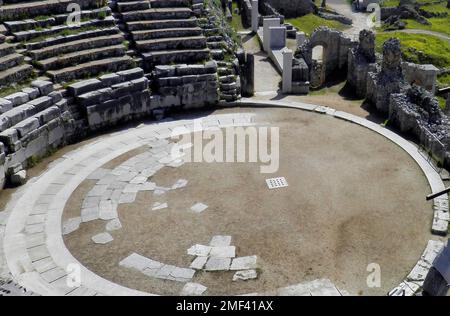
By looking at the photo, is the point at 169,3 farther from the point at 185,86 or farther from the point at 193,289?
the point at 193,289

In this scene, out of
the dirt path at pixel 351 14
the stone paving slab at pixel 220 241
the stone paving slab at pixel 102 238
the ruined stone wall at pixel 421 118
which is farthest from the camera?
the dirt path at pixel 351 14

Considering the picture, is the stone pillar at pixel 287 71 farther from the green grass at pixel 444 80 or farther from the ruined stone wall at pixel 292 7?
the ruined stone wall at pixel 292 7

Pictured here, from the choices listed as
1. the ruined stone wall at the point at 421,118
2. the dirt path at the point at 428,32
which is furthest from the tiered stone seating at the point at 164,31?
the dirt path at the point at 428,32

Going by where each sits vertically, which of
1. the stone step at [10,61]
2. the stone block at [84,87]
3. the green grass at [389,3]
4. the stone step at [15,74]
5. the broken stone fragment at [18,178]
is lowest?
the green grass at [389,3]

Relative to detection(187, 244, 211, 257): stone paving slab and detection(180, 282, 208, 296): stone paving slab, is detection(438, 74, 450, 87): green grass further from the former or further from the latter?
detection(180, 282, 208, 296): stone paving slab

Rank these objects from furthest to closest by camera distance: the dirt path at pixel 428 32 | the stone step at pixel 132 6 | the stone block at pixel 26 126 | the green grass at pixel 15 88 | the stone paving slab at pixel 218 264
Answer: the dirt path at pixel 428 32
the stone step at pixel 132 6
the green grass at pixel 15 88
the stone block at pixel 26 126
the stone paving slab at pixel 218 264

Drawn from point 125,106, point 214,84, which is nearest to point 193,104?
point 214,84

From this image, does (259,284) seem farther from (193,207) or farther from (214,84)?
(214,84)
